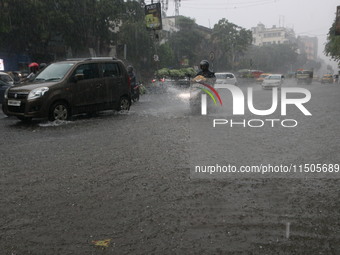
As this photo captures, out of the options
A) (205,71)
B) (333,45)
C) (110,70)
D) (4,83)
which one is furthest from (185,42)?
(205,71)

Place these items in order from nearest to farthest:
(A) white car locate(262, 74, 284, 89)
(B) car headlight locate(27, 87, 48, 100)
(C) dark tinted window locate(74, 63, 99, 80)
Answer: (B) car headlight locate(27, 87, 48, 100)
(C) dark tinted window locate(74, 63, 99, 80)
(A) white car locate(262, 74, 284, 89)

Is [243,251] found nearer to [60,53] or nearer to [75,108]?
[75,108]

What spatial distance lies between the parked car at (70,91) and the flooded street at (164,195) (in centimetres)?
170

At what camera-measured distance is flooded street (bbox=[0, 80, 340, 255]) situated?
355cm

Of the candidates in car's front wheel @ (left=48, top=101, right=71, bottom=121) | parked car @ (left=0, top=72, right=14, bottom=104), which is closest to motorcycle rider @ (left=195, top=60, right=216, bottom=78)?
car's front wheel @ (left=48, top=101, right=71, bottom=121)

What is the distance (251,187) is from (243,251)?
2019 millimetres

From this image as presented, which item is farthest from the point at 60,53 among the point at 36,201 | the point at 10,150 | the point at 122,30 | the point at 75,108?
the point at 36,201

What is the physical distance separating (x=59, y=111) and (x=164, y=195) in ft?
24.4

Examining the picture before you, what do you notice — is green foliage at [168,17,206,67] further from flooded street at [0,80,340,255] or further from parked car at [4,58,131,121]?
flooded street at [0,80,340,255]

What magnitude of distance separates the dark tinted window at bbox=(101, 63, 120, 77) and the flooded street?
3.96 metres

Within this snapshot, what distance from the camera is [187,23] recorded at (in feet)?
228

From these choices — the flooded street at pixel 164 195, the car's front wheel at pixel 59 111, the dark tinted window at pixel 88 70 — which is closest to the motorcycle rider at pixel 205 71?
the flooded street at pixel 164 195

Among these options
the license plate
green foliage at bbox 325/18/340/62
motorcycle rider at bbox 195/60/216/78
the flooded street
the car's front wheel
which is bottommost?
the flooded street

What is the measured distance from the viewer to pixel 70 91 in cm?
1174
